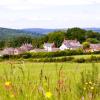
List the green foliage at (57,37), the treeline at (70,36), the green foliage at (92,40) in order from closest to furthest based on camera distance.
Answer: the green foliage at (57,37), the treeline at (70,36), the green foliage at (92,40)

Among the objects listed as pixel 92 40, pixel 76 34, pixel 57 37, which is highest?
pixel 76 34

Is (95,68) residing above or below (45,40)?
above

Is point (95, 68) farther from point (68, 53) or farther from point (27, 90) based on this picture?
point (68, 53)

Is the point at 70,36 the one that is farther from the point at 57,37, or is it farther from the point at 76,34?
the point at 57,37

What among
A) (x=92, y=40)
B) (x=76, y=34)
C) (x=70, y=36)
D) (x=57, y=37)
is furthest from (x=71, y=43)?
(x=70, y=36)

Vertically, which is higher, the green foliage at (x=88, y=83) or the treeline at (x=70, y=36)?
the green foliage at (x=88, y=83)

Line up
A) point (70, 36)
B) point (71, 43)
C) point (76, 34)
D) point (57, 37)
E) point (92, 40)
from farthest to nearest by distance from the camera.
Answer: point (70, 36)
point (57, 37)
point (76, 34)
point (92, 40)
point (71, 43)

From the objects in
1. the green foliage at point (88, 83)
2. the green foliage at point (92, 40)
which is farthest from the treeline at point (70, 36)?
the green foliage at point (88, 83)

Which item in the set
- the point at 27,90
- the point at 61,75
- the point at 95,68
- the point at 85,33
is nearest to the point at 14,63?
the point at 27,90

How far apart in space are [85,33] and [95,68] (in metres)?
108

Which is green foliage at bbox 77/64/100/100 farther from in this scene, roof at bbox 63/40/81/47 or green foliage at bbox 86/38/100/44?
green foliage at bbox 86/38/100/44

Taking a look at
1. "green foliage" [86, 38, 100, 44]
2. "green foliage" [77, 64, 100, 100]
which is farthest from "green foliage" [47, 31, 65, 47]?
"green foliage" [77, 64, 100, 100]

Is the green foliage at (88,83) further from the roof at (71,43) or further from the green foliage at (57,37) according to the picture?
the green foliage at (57,37)

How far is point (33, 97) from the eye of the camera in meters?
3.69
